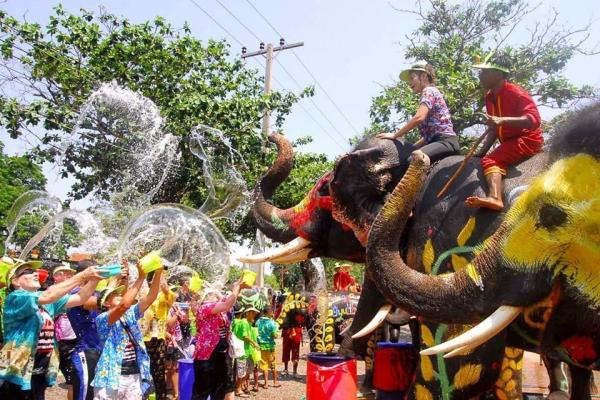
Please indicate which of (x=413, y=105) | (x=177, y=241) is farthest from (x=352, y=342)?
(x=413, y=105)

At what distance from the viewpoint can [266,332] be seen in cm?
1187

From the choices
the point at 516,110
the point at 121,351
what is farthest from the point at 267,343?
the point at 516,110

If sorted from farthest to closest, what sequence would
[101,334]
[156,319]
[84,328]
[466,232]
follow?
[156,319]
[84,328]
[101,334]
[466,232]

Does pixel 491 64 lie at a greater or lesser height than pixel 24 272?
greater

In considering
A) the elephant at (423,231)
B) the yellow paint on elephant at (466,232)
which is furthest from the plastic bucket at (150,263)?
the yellow paint on elephant at (466,232)

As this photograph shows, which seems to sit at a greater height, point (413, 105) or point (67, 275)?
point (413, 105)

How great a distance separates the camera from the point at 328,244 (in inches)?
226

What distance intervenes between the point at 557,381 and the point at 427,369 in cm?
307

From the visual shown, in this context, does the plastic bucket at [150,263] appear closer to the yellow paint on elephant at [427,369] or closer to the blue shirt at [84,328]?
the blue shirt at [84,328]

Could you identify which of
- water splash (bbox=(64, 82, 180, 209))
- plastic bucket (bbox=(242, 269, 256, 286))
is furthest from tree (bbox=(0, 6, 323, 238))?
plastic bucket (bbox=(242, 269, 256, 286))

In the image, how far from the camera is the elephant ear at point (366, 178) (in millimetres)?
4887

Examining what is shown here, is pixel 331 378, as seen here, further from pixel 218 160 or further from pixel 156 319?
pixel 218 160

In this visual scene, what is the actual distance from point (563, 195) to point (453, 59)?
10.3 meters

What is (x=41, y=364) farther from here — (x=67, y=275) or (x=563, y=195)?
(x=563, y=195)
